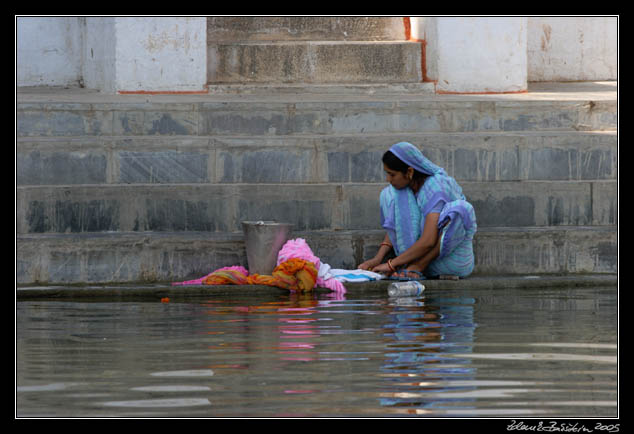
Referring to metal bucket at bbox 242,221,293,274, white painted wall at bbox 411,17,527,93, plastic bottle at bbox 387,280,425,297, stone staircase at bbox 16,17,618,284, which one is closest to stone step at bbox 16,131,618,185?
stone staircase at bbox 16,17,618,284

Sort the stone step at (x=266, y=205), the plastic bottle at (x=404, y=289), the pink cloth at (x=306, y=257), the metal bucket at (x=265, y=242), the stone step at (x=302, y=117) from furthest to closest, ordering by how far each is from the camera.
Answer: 1. the stone step at (x=302, y=117)
2. the stone step at (x=266, y=205)
3. the metal bucket at (x=265, y=242)
4. the pink cloth at (x=306, y=257)
5. the plastic bottle at (x=404, y=289)

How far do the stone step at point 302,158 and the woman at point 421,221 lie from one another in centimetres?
87

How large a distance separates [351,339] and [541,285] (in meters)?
2.60

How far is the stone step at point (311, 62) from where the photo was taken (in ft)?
36.7

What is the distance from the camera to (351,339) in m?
5.95

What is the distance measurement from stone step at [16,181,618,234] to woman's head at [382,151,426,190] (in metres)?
0.55

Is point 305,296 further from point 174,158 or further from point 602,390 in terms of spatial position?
point 602,390

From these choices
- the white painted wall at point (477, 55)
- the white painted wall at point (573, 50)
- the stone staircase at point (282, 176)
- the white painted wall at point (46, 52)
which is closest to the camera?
the stone staircase at point (282, 176)

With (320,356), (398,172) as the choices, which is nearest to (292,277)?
(398,172)

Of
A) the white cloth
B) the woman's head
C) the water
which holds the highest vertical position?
the woman's head

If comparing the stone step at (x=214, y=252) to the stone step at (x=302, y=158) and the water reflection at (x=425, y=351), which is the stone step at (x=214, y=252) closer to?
the stone step at (x=302, y=158)

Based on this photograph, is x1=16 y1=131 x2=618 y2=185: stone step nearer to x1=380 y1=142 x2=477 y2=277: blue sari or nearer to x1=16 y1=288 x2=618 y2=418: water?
x1=380 y1=142 x2=477 y2=277: blue sari

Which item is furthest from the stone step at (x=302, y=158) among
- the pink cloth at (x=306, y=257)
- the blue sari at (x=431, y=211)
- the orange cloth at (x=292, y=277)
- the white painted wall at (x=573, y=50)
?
the white painted wall at (x=573, y=50)

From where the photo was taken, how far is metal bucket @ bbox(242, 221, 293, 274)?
314 inches
